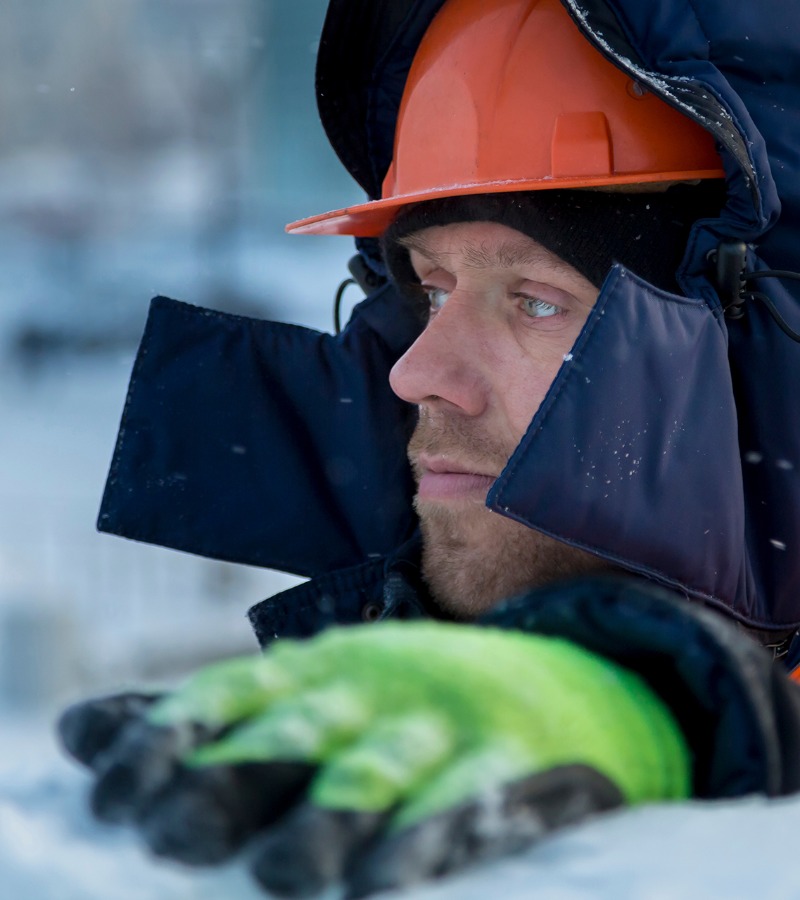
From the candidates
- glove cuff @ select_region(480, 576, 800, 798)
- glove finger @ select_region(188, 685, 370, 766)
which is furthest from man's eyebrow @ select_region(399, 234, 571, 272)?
glove finger @ select_region(188, 685, 370, 766)

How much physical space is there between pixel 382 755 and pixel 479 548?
111 centimetres

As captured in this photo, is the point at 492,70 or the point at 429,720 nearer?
the point at 429,720

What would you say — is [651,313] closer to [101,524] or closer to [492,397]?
[492,397]

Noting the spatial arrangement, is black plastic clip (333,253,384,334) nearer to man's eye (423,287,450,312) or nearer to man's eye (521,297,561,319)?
man's eye (423,287,450,312)

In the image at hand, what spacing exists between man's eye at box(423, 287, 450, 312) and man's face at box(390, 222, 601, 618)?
11cm

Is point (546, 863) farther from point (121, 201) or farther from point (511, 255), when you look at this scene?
point (121, 201)

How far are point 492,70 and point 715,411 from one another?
57 centimetres

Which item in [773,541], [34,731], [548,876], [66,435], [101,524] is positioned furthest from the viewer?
[66,435]

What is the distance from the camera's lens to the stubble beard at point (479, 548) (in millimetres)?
1583

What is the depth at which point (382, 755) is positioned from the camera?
529 millimetres

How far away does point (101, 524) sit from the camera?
183 centimetres

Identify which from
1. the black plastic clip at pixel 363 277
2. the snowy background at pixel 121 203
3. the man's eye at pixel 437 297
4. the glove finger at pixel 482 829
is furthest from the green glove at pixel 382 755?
the snowy background at pixel 121 203

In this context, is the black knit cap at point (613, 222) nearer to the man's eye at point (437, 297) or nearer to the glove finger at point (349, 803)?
the man's eye at point (437, 297)

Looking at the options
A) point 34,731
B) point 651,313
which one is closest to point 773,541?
point 651,313
